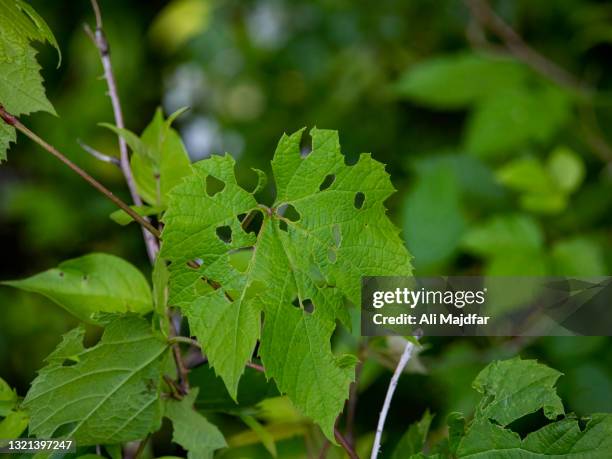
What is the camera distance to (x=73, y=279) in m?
0.58

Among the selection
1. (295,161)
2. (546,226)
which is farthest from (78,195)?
(295,161)

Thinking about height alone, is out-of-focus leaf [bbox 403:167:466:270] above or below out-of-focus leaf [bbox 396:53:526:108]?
below

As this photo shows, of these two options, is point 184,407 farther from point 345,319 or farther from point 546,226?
point 546,226

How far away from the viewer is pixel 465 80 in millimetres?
1748

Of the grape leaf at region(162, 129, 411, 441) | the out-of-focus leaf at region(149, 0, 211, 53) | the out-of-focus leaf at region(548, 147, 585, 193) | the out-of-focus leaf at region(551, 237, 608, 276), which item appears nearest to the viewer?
the grape leaf at region(162, 129, 411, 441)

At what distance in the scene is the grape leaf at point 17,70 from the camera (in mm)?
458

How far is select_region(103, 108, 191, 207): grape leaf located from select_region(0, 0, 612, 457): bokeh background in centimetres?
72

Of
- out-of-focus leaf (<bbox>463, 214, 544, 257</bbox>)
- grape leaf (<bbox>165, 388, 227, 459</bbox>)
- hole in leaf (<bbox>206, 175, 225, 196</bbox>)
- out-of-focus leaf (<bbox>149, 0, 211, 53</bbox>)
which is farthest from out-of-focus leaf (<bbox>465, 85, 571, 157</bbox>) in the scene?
grape leaf (<bbox>165, 388, 227, 459</bbox>)

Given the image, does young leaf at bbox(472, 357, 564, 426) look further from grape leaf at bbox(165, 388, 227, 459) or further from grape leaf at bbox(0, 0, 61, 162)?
grape leaf at bbox(0, 0, 61, 162)

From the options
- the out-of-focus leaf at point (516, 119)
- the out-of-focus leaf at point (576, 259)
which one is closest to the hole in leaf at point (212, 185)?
the out-of-focus leaf at point (576, 259)

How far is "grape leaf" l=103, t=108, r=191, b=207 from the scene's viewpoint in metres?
0.60

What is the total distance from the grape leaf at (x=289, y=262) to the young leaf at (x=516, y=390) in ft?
0.31

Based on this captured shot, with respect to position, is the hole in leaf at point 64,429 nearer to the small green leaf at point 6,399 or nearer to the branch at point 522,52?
the small green leaf at point 6,399

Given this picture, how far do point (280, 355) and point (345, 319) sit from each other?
49mm
